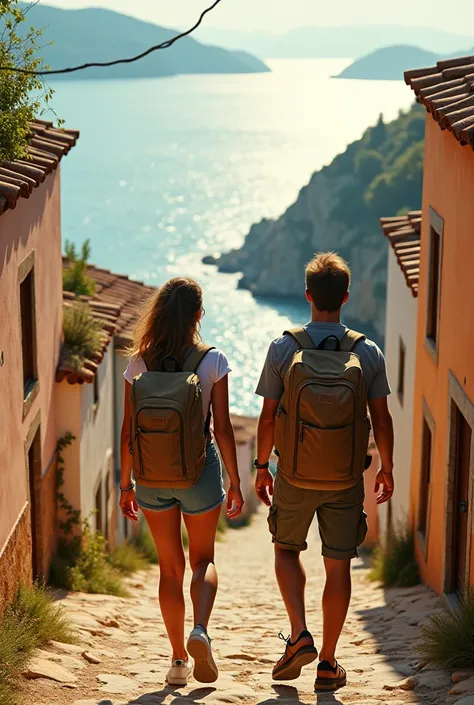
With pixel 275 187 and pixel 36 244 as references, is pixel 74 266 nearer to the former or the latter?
pixel 36 244

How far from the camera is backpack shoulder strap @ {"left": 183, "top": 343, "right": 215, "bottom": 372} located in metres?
5.62

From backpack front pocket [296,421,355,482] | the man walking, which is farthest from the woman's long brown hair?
backpack front pocket [296,421,355,482]

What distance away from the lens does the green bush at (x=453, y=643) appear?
6.20 m

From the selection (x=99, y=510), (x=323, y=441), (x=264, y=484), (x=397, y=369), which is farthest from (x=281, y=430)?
(x=397, y=369)

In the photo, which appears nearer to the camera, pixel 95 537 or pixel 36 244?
pixel 36 244

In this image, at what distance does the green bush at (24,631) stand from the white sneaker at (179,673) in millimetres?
850

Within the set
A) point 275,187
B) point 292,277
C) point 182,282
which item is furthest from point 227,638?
point 275,187

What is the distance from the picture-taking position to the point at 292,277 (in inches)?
4705

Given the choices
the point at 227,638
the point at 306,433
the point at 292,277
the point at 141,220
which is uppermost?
the point at 141,220

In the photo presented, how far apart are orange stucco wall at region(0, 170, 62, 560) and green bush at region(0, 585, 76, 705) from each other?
435mm

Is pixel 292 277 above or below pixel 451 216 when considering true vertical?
above

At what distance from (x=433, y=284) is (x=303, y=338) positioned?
5.53m

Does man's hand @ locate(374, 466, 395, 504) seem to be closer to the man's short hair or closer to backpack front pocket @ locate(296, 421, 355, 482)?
backpack front pocket @ locate(296, 421, 355, 482)

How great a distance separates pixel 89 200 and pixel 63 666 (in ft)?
580
